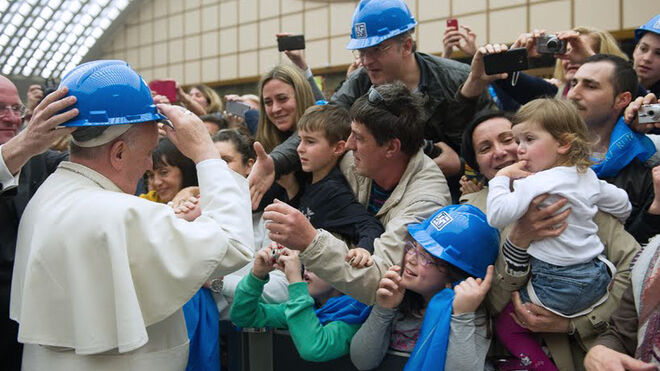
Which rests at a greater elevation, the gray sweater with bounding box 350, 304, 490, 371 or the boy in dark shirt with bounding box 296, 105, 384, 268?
the boy in dark shirt with bounding box 296, 105, 384, 268

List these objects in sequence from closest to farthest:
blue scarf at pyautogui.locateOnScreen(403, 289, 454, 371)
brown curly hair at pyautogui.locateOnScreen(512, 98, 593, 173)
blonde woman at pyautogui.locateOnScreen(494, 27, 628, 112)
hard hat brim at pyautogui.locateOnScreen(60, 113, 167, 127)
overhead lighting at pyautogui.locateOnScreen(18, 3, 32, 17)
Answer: hard hat brim at pyautogui.locateOnScreen(60, 113, 167, 127) → blue scarf at pyautogui.locateOnScreen(403, 289, 454, 371) → brown curly hair at pyautogui.locateOnScreen(512, 98, 593, 173) → blonde woman at pyautogui.locateOnScreen(494, 27, 628, 112) → overhead lighting at pyautogui.locateOnScreen(18, 3, 32, 17)

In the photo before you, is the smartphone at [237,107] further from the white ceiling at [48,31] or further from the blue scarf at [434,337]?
the white ceiling at [48,31]

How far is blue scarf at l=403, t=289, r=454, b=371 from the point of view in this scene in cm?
189

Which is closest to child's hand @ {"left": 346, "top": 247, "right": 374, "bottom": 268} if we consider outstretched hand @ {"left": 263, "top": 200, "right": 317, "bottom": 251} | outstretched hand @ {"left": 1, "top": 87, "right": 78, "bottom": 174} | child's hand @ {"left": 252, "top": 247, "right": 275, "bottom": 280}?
outstretched hand @ {"left": 263, "top": 200, "right": 317, "bottom": 251}

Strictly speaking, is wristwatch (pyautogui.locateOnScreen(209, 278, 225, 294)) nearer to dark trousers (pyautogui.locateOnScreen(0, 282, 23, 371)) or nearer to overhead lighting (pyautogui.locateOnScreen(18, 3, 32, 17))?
dark trousers (pyautogui.locateOnScreen(0, 282, 23, 371))

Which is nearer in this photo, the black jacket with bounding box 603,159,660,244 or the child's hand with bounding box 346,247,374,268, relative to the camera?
the child's hand with bounding box 346,247,374,268

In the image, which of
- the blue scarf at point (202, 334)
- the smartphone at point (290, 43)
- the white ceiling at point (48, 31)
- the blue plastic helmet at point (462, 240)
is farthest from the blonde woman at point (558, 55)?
the white ceiling at point (48, 31)

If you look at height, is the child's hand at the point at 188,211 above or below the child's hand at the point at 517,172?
below

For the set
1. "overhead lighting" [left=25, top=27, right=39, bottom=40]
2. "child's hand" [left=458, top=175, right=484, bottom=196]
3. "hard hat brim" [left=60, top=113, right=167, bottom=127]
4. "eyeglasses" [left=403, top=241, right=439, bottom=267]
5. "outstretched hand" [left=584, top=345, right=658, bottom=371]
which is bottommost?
"outstretched hand" [left=584, top=345, right=658, bottom=371]

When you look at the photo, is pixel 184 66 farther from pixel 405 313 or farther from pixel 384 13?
pixel 405 313

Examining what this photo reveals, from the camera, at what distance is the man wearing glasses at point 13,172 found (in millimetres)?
1939

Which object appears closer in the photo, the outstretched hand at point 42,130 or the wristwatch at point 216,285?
the outstretched hand at point 42,130

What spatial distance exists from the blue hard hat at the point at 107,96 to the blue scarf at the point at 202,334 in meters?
0.97

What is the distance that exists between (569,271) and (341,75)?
1037 centimetres
